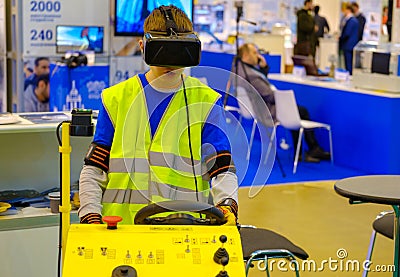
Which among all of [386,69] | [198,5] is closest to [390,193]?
[386,69]

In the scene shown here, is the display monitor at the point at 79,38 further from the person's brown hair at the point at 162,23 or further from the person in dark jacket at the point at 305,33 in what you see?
the person in dark jacket at the point at 305,33

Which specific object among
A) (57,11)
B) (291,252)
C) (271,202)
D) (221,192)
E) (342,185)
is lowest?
(271,202)

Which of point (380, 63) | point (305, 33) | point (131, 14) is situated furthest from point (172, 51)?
point (305, 33)

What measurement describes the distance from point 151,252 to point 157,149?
1.66ft

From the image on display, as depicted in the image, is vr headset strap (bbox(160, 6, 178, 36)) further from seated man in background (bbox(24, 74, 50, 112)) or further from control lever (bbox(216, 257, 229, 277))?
seated man in background (bbox(24, 74, 50, 112))

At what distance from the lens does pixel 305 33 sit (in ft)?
37.9

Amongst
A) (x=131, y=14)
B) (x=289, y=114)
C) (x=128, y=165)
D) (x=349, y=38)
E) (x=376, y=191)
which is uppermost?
(x=131, y=14)

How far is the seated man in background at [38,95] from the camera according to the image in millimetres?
5691

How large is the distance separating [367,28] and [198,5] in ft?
10.9

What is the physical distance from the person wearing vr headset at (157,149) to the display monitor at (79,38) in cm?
360

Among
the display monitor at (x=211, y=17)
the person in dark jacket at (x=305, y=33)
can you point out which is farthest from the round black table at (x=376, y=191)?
the display monitor at (x=211, y=17)

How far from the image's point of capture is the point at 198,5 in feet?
47.7

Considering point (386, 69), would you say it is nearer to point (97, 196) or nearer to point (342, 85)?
point (342, 85)

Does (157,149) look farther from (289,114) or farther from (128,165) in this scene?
(289,114)
